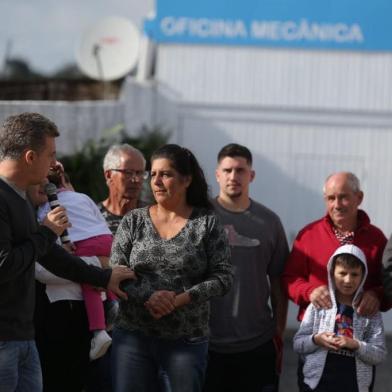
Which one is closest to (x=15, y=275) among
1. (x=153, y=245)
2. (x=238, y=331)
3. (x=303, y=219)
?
(x=153, y=245)

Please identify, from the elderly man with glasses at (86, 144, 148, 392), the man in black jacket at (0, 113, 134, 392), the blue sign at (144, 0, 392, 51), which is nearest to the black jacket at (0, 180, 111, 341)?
the man in black jacket at (0, 113, 134, 392)

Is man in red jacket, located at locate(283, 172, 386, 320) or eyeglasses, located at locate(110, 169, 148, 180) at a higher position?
eyeglasses, located at locate(110, 169, 148, 180)

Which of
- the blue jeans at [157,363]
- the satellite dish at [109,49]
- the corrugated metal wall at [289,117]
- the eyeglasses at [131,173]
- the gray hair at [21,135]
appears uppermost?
the satellite dish at [109,49]

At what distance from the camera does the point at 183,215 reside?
430 cm

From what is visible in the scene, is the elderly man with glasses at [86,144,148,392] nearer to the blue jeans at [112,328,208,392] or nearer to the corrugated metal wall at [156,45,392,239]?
the blue jeans at [112,328,208,392]

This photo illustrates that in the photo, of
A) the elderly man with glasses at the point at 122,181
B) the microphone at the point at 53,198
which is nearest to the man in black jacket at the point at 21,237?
the microphone at the point at 53,198

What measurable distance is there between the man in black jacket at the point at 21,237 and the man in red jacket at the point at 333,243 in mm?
1850

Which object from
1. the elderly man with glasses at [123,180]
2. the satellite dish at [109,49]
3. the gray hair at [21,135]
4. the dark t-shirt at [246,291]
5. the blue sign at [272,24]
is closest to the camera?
the gray hair at [21,135]

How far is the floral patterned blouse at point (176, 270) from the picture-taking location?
411 cm

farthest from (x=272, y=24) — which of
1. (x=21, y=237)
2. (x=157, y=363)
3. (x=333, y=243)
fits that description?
(x=21, y=237)

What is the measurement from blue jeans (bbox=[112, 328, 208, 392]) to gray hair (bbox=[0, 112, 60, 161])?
1.14 meters

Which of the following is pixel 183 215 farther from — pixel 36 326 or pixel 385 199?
pixel 385 199

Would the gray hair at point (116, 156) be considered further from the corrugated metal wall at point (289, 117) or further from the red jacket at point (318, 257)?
the corrugated metal wall at point (289, 117)

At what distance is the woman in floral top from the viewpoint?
4094 mm
